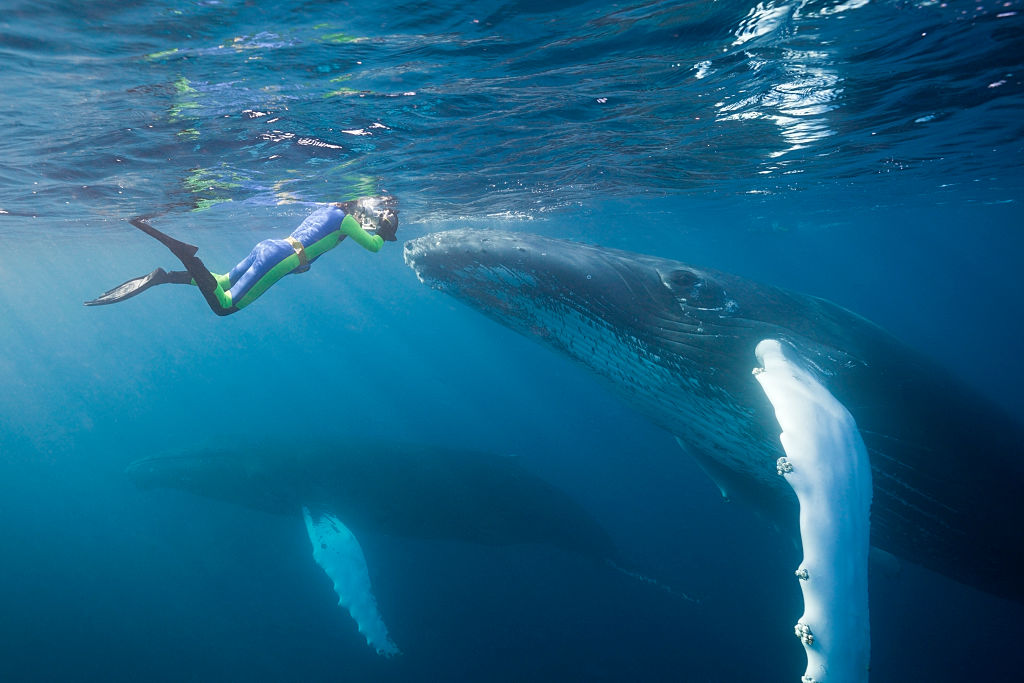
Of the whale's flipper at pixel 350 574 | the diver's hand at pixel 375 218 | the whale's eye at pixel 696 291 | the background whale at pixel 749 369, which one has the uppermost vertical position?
the diver's hand at pixel 375 218

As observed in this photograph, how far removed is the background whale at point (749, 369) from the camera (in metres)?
4.54

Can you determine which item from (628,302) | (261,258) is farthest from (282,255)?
(628,302)

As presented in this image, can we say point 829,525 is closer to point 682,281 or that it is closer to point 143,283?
point 682,281

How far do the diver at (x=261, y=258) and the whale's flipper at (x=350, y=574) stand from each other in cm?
735

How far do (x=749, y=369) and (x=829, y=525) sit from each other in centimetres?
170

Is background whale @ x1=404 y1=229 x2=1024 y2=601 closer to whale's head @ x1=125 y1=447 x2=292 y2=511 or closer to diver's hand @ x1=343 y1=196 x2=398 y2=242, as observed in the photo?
diver's hand @ x1=343 y1=196 x2=398 y2=242

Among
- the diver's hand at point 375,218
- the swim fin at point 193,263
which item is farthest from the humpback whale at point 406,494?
the swim fin at point 193,263

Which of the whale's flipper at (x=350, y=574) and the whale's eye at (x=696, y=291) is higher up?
the whale's eye at (x=696, y=291)

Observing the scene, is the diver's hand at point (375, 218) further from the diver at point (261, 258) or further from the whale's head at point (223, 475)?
the whale's head at point (223, 475)

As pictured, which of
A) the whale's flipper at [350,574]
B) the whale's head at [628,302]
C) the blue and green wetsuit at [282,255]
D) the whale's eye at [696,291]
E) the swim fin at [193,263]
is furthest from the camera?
the whale's flipper at [350,574]

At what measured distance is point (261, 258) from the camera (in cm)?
534

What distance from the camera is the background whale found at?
4.54 meters

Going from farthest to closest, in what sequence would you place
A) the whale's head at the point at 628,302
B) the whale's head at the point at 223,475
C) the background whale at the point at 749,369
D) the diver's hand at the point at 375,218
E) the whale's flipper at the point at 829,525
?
the whale's head at the point at 223,475, the diver's hand at the point at 375,218, the whale's head at the point at 628,302, the background whale at the point at 749,369, the whale's flipper at the point at 829,525

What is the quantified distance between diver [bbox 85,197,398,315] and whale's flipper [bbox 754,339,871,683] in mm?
4599
